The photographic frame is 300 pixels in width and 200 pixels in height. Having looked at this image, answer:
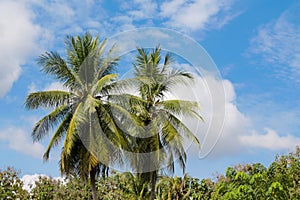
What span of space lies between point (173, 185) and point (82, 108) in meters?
11.6

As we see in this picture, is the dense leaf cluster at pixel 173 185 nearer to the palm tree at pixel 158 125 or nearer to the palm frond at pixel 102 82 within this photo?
the palm tree at pixel 158 125

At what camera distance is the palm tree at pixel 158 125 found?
18.7 meters

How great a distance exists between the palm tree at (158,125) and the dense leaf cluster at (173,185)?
212 cm

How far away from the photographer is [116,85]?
1747 cm

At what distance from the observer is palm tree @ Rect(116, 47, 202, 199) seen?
1873 cm

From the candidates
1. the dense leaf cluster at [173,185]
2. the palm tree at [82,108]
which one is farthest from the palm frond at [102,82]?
the dense leaf cluster at [173,185]

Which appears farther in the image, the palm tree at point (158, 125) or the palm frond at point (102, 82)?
the palm tree at point (158, 125)

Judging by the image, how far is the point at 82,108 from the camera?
16688mm

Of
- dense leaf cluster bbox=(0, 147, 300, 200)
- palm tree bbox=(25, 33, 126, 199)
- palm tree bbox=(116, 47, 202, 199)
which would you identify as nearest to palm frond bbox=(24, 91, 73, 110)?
palm tree bbox=(25, 33, 126, 199)

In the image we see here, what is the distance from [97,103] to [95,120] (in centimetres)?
59

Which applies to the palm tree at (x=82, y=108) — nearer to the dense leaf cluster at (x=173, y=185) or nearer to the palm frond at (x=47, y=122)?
the palm frond at (x=47, y=122)

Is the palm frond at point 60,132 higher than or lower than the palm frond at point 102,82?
lower

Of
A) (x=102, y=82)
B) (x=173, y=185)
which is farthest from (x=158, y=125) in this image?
(x=173, y=185)

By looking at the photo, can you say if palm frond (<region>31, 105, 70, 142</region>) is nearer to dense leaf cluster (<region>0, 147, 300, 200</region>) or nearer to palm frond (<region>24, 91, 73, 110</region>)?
palm frond (<region>24, 91, 73, 110</region>)
